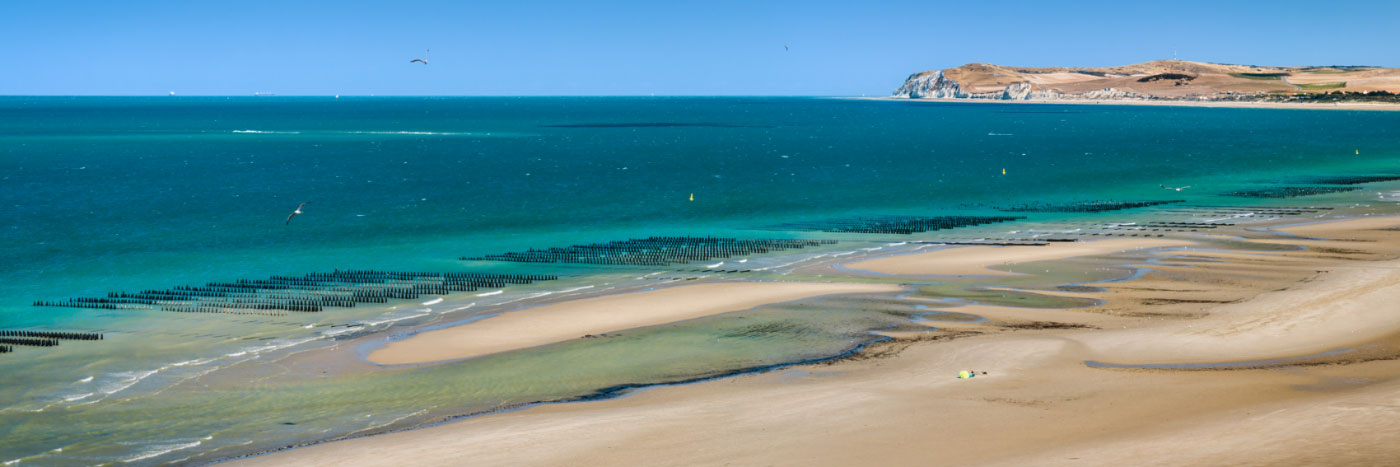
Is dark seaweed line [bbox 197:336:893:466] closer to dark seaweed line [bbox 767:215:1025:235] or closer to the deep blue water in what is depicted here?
the deep blue water

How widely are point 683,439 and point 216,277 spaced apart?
94.9 ft

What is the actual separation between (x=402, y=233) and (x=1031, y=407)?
40.8 metres

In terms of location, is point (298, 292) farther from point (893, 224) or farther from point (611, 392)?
point (893, 224)

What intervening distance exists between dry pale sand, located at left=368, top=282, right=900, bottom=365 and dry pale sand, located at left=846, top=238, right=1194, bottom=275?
13.5ft

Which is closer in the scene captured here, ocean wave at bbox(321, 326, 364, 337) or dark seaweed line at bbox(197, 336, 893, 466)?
dark seaweed line at bbox(197, 336, 893, 466)

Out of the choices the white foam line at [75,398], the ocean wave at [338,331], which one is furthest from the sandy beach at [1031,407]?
the ocean wave at [338,331]

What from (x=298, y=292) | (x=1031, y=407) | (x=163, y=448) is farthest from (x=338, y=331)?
(x=1031, y=407)

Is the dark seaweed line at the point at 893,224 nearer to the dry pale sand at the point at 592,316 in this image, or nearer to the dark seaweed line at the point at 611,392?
the dry pale sand at the point at 592,316

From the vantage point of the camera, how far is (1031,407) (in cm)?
2209

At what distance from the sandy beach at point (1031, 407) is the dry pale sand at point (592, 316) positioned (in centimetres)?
687

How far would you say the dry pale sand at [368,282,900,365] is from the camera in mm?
29969

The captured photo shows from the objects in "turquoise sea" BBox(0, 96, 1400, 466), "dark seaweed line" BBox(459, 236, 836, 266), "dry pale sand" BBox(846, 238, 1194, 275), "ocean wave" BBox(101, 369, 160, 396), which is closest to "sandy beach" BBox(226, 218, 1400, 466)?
"turquoise sea" BBox(0, 96, 1400, 466)

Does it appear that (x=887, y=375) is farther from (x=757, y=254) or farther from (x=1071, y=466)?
(x=757, y=254)

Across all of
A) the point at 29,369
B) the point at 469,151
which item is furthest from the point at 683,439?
the point at 469,151
